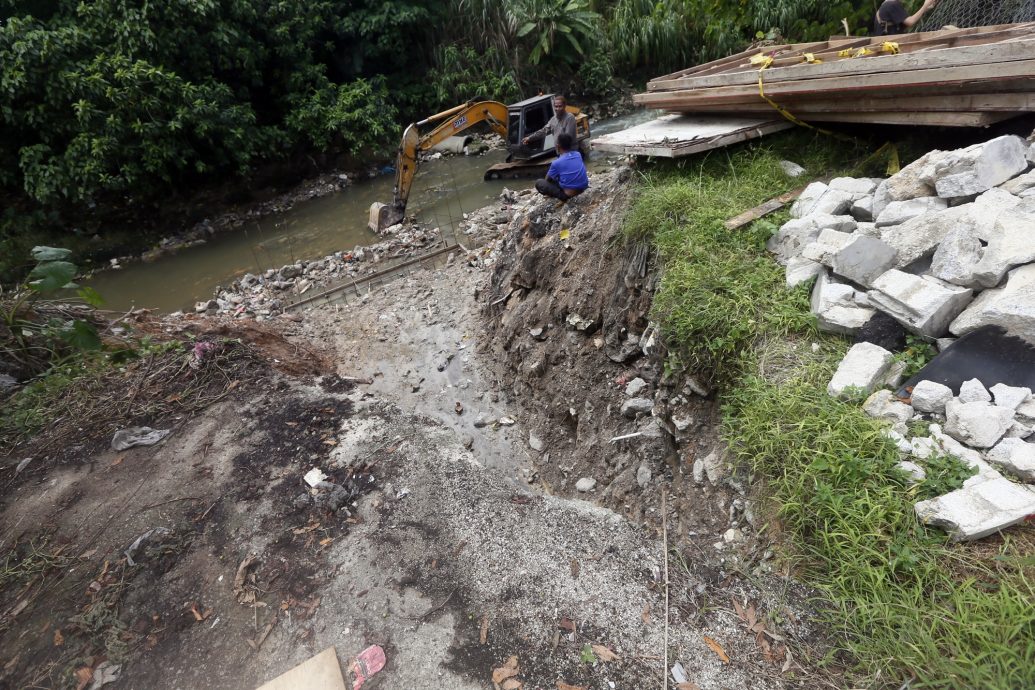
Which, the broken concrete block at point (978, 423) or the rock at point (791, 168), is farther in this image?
the rock at point (791, 168)

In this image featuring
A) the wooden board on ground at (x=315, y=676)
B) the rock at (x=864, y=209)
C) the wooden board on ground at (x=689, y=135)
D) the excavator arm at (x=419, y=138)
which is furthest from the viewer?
the excavator arm at (x=419, y=138)

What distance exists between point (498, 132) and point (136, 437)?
338 inches

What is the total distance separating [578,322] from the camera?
486 centimetres

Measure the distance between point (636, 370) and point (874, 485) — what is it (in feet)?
6.77

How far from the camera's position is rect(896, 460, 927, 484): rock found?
211 cm

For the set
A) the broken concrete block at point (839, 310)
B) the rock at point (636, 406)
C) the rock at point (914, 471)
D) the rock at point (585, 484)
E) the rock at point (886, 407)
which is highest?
the broken concrete block at point (839, 310)

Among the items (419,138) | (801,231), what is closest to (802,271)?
(801,231)

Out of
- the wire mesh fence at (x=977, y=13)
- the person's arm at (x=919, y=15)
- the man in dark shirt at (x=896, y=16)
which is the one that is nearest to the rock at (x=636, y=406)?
the wire mesh fence at (x=977, y=13)

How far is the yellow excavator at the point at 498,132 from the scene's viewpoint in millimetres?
9094

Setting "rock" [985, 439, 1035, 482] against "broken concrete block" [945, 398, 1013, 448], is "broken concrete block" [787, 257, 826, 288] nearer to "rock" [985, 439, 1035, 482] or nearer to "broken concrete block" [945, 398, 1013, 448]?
"broken concrete block" [945, 398, 1013, 448]

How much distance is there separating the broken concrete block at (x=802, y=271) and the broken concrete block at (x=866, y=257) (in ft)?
0.70

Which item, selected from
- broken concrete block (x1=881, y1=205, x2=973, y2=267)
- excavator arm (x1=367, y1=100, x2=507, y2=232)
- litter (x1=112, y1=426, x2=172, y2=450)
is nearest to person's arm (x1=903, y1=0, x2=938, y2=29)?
broken concrete block (x1=881, y1=205, x2=973, y2=267)

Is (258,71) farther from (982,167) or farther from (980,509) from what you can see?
(980,509)

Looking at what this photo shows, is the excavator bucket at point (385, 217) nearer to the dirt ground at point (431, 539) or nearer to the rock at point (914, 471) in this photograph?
the dirt ground at point (431, 539)
